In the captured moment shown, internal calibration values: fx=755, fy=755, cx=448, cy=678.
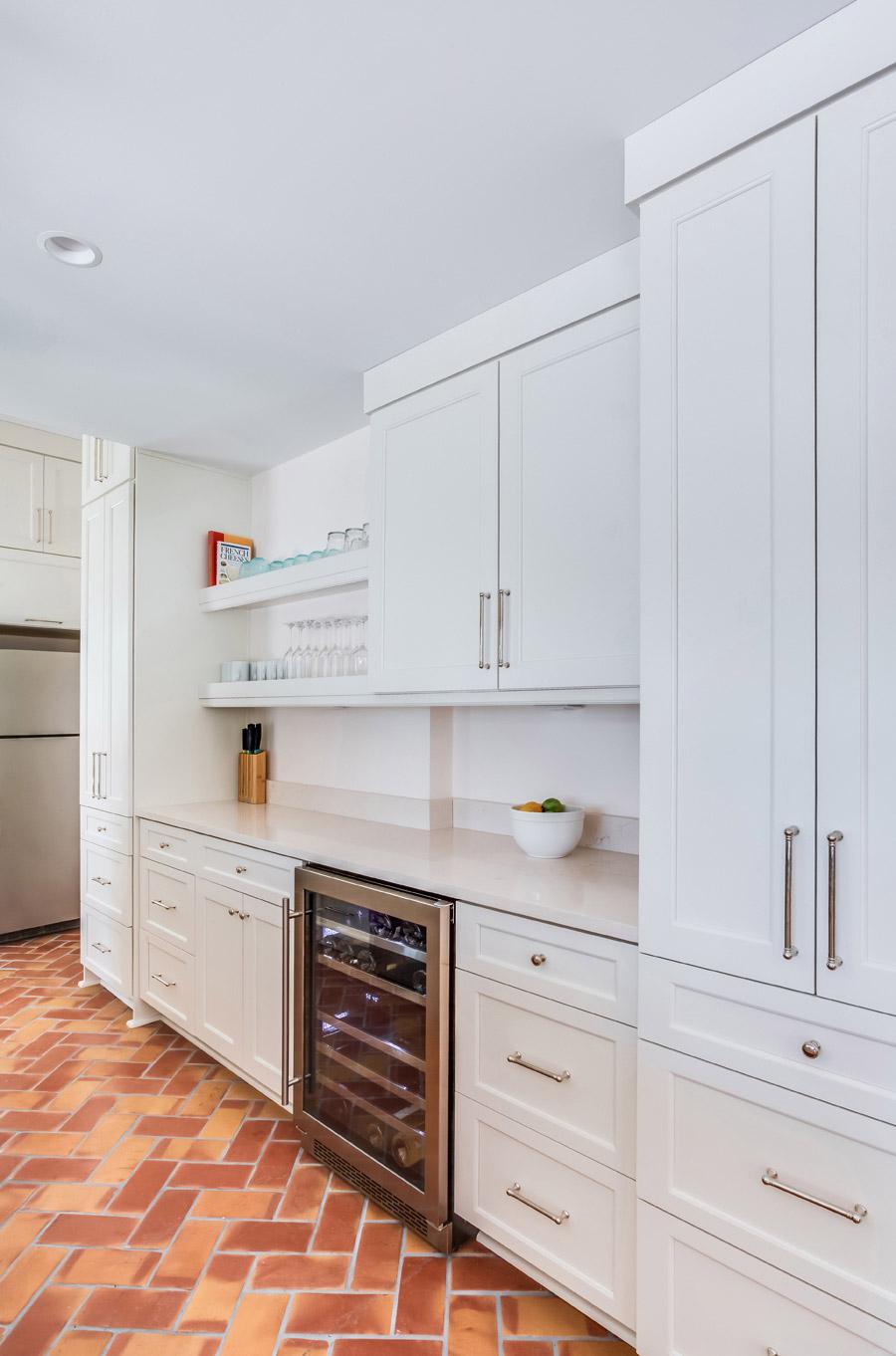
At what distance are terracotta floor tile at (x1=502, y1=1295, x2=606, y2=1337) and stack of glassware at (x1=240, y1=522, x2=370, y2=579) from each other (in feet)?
7.06

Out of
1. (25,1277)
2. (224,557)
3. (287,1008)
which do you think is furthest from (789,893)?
(224,557)

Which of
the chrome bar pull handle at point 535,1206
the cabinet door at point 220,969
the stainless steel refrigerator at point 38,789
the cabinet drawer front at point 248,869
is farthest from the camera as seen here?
the stainless steel refrigerator at point 38,789

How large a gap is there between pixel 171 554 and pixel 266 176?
205 cm

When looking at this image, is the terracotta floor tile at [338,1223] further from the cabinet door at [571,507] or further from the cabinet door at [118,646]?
the cabinet door at [118,646]

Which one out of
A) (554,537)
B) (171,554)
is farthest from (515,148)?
(171,554)

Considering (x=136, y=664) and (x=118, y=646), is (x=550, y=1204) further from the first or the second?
(x=118, y=646)

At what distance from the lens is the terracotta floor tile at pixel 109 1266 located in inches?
72.7

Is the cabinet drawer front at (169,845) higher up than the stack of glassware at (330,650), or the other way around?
the stack of glassware at (330,650)

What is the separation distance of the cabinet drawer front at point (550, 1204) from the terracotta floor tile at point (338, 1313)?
0.90ft

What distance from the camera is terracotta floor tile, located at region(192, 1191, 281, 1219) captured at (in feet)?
6.81

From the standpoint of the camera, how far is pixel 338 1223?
204cm

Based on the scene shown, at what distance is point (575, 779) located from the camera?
2383mm

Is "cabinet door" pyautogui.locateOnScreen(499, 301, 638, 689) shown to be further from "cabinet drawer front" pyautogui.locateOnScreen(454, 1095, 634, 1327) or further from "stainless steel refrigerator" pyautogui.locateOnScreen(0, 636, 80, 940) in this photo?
"stainless steel refrigerator" pyautogui.locateOnScreen(0, 636, 80, 940)

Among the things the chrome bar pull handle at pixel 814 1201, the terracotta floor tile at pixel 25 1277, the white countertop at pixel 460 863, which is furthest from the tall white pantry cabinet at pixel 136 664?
the chrome bar pull handle at pixel 814 1201
